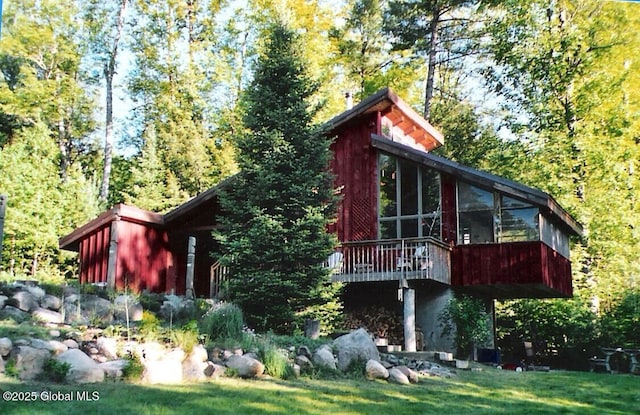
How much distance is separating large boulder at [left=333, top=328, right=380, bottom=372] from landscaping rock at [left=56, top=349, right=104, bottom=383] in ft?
11.2

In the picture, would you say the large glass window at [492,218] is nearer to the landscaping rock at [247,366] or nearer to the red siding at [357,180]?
the red siding at [357,180]

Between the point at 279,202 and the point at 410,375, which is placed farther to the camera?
the point at 279,202

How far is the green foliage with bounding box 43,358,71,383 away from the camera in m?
6.83

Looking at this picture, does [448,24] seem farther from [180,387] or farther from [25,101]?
[180,387]

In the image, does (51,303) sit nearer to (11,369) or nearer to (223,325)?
(223,325)

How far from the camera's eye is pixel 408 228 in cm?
1620

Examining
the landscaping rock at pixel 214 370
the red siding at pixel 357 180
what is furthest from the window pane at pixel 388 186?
the landscaping rock at pixel 214 370

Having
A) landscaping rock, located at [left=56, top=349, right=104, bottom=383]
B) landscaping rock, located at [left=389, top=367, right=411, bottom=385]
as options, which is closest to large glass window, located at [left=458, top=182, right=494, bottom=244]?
landscaping rock, located at [left=389, top=367, right=411, bottom=385]

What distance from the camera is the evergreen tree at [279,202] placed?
460 inches

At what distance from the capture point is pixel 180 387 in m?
7.09

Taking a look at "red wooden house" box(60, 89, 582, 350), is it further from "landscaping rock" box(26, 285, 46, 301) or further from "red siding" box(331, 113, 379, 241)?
"landscaping rock" box(26, 285, 46, 301)

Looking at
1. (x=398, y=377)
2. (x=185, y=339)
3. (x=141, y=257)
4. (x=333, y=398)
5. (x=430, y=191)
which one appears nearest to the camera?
(x=333, y=398)

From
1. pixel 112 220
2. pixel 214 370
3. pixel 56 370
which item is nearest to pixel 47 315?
pixel 56 370

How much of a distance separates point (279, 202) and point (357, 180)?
5114 mm
